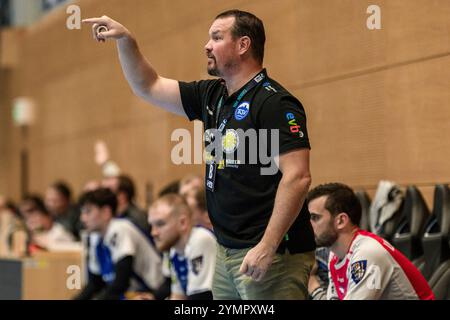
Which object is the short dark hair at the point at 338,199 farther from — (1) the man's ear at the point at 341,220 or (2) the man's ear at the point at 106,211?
(2) the man's ear at the point at 106,211

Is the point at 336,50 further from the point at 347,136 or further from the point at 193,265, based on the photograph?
the point at 193,265

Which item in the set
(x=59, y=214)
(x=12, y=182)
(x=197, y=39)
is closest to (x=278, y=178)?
(x=197, y=39)

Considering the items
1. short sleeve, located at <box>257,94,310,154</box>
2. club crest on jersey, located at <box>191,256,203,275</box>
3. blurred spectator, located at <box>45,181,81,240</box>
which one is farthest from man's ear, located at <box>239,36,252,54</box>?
blurred spectator, located at <box>45,181,81,240</box>

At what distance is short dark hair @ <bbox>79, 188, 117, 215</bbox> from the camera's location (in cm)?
766

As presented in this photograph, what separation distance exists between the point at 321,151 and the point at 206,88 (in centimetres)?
189

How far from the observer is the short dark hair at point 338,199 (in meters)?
4.74

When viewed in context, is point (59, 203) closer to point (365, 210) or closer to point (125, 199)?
point (125, 199)

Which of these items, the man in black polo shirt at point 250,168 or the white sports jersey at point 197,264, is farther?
the white sports jersey at point 197,264

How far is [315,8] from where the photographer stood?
5.93m

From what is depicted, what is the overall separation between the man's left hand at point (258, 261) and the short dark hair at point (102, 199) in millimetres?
4284

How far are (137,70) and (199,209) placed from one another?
8.46ft

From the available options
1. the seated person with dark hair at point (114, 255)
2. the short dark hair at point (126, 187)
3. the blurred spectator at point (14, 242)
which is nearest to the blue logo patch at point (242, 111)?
the seated person with dark hair at point (114, 255)

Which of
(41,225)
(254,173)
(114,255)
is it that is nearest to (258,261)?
(254,173)

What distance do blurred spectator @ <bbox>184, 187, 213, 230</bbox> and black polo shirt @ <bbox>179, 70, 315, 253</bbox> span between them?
255 centimetres
